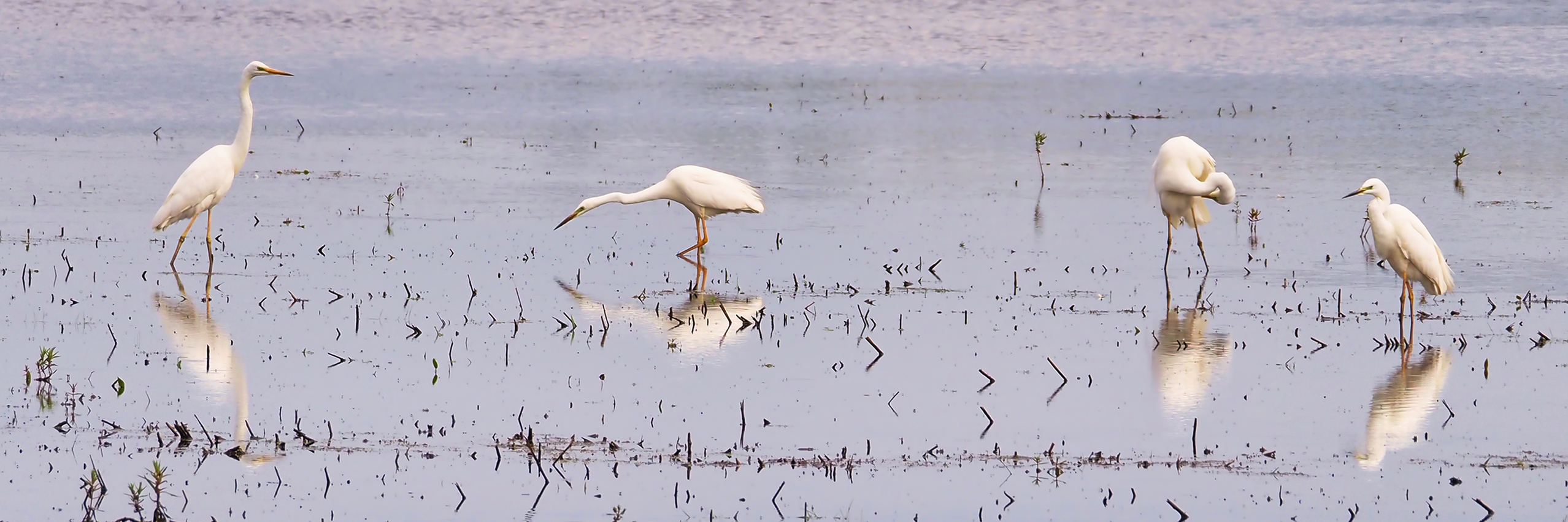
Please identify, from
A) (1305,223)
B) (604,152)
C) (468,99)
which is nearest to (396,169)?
(604,152)

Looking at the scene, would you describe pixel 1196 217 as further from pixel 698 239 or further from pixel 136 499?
pixel 136 499

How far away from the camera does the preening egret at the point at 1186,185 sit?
14.5m

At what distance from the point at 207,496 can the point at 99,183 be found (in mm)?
11165

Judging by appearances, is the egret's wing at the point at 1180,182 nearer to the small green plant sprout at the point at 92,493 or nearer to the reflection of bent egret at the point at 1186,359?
the reflection of bent egret at the point at 1186,359

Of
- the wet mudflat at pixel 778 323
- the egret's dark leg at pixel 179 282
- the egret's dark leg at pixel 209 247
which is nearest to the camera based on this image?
the wet mudflat at pixel 778 323

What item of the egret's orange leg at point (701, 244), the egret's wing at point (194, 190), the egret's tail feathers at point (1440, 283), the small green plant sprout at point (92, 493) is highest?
the egret's wing at point (194, 190)

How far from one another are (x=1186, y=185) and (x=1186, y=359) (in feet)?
14.0

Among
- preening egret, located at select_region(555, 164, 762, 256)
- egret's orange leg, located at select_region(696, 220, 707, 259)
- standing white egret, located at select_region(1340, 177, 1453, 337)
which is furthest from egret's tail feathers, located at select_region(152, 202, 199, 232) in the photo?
standing white egret, located at select_region(1340, 177, 1453, 337)

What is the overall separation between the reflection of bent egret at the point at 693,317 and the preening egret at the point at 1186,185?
395 centimetres

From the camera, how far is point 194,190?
46.2ft

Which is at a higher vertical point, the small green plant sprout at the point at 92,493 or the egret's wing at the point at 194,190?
the egret's wing at the point at 194,190

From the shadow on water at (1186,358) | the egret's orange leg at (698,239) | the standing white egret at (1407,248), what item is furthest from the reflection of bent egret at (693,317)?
the standing white egret at (1407,248)

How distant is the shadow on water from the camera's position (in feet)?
31.4

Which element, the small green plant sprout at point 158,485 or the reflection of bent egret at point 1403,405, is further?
the reflection of bent egret at point 1403,405
